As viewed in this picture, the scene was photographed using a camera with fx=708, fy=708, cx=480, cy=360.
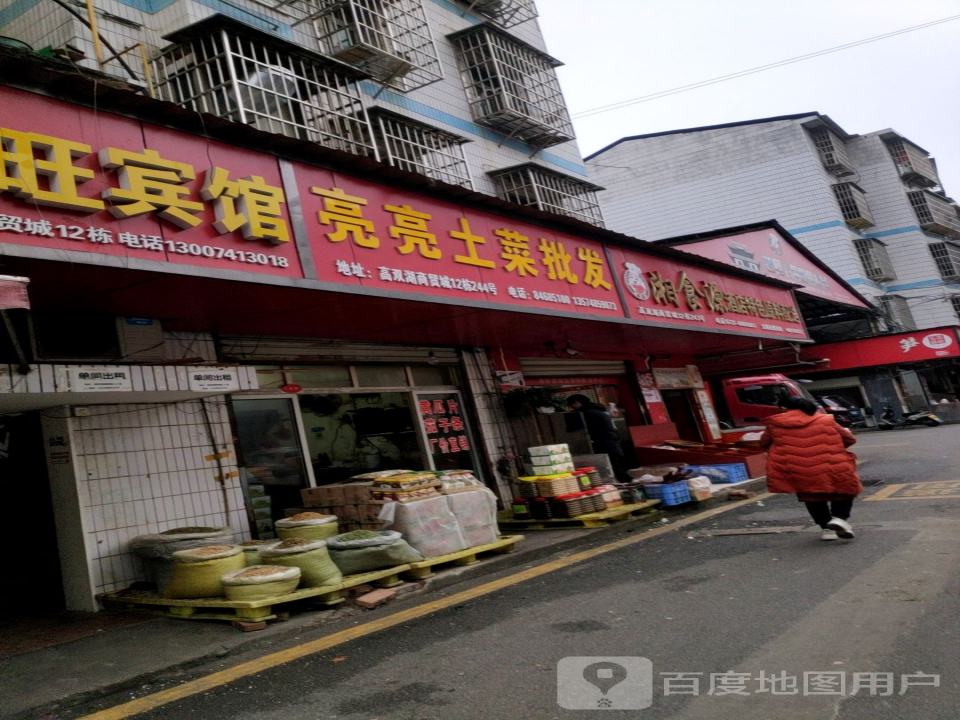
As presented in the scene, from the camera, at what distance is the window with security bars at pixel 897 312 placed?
35156 mm

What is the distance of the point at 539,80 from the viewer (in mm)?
18734

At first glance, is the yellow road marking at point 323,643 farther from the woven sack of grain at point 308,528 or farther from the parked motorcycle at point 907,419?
the parked motorcycle at point 907,419

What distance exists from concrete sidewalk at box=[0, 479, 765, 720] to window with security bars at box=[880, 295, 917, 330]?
1388 inches

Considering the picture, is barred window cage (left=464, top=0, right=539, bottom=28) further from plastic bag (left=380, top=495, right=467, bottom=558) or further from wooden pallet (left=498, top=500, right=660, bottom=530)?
plastic bag (left=380, top=495, right=467, bottom=558)

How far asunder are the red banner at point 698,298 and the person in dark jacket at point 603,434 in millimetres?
1944

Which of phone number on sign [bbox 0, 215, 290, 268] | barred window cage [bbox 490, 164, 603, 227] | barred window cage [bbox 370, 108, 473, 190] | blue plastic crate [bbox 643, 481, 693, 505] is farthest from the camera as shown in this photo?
barred window cage [bbox 490, 164, 603, 227]

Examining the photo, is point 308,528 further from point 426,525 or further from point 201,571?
point 426,525

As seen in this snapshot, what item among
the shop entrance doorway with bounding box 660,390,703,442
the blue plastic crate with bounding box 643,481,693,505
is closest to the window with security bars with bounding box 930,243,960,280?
the shop entrance doorway with bounding box 660,390,703,442

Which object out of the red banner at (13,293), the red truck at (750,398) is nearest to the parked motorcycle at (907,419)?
the red truck at (750,398)

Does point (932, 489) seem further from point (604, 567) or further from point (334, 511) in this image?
point (334, 511)

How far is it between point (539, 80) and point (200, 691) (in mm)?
17546

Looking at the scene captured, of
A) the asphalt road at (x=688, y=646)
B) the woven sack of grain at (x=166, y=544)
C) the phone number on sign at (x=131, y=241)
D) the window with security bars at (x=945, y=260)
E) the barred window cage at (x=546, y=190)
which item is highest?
the barred window cage at (x=546, y=190)

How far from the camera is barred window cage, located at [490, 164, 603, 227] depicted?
1678 centimetres

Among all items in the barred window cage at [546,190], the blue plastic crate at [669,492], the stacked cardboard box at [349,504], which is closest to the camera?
the stacked cardboard box at [349,504]
